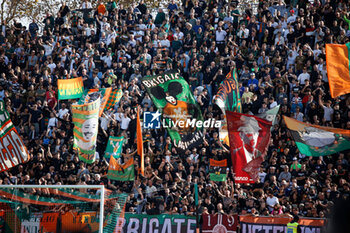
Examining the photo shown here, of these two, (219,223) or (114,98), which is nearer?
(219,223)

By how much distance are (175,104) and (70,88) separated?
5.72m

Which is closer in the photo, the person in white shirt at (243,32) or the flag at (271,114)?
the flag at (271,114)

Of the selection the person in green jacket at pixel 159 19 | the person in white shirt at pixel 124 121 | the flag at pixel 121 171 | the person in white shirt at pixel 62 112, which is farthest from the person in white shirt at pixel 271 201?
the person in green jacket at pixel 159 19

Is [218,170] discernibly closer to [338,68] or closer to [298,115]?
[298,115]

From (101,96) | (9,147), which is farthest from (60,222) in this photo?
(101,96)

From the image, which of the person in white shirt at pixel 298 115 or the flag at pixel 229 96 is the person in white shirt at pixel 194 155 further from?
the person in white shirt at pixel 298 115

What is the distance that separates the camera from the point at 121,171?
16125 millimetres

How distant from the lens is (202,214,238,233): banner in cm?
1324

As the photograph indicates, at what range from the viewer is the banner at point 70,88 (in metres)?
20.2

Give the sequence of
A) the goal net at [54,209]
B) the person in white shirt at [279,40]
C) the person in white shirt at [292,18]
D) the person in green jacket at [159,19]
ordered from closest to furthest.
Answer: the goal net at [54,209]
the person in white shirt at [279,40]
the person in white shirt at [292,18]
the person in green jacket at [159,19]

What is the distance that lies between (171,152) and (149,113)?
1.45 meters

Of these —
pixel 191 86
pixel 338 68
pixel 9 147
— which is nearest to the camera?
pixel 338 68

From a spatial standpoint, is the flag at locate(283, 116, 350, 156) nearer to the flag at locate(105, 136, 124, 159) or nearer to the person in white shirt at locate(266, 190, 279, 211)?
the person in white shirt at locate(266, 190, 279, 211)

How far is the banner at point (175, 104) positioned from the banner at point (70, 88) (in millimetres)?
4918
